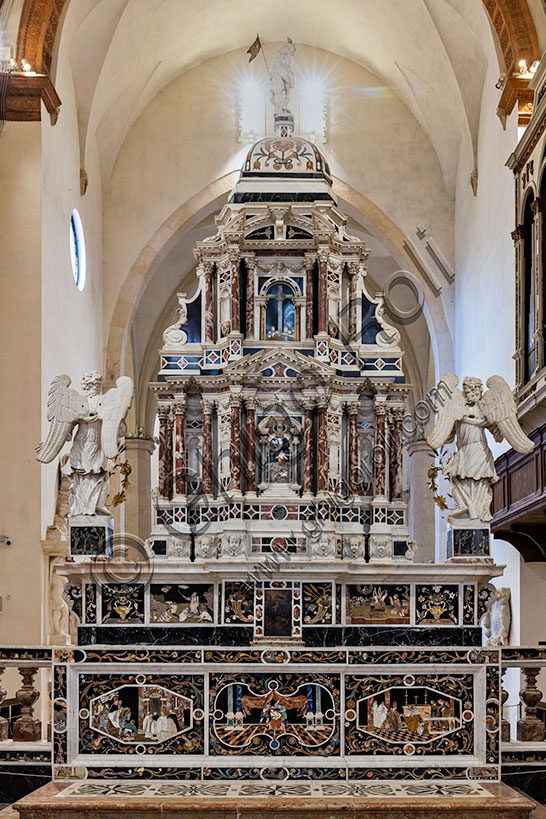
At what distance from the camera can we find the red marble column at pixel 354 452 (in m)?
13.1

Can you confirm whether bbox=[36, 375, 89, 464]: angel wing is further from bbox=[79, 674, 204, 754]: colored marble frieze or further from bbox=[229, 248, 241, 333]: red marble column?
bbox=[229, 248, 241, 333]: red marble column

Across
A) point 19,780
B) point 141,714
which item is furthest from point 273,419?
point 19,780

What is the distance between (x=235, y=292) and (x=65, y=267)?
6.22 meters


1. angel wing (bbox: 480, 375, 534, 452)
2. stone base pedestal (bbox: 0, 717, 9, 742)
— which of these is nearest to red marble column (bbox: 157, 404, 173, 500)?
stone base pedestal (bbox: 0, 717, 9, 742)

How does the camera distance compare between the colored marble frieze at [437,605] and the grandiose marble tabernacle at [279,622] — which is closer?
the grandiose marble tabernacle at [279,622]

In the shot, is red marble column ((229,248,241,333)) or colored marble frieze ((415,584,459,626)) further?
red marble column ((229,248,241,333))

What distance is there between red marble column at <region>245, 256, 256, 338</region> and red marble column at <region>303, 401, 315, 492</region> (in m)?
1.11

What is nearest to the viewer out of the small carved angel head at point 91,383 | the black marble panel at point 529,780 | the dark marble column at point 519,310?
the black marble panel at point 529,780

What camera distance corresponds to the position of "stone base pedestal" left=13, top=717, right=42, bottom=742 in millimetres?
10148

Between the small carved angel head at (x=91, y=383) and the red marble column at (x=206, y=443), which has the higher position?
the small carved angel head at (x=91, y=383)

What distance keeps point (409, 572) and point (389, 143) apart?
14779 mm

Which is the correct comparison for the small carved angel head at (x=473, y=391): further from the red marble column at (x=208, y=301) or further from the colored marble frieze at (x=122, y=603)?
the red marble column at (x=208, y=301)

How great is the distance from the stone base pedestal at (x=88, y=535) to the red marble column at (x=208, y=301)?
3.34 metres

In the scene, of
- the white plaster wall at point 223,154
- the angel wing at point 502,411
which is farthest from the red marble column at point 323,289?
the white plaster wall at point 223,154
